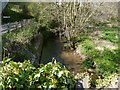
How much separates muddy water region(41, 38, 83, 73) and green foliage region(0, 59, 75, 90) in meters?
2.46

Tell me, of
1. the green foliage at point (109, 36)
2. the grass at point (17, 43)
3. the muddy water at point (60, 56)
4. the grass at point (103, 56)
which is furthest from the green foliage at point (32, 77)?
the green foliage at point (109, 36)

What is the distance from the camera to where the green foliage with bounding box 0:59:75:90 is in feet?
6.67

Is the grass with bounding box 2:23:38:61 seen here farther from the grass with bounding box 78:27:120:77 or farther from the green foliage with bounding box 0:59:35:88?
the green foliage with bounding box 0:59:35:88

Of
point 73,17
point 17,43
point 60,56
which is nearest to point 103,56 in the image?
point 60,56

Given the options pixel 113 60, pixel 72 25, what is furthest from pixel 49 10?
pixel 113 60

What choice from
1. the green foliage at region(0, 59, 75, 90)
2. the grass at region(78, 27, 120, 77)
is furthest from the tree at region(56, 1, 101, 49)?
the green foliage at region(0, 59, 75, 90)

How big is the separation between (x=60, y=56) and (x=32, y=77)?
356 cm

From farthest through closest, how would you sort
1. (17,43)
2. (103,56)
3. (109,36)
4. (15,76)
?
1. (109,36)
2. (103,56)
3. (17,43)
4. (15,76)

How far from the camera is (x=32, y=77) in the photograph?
210 centimetres

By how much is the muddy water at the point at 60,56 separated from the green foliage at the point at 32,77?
2460 mm

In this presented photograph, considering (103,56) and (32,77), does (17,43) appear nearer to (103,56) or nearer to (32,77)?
(103,56)

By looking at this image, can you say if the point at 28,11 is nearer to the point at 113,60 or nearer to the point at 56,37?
the point at 56,37

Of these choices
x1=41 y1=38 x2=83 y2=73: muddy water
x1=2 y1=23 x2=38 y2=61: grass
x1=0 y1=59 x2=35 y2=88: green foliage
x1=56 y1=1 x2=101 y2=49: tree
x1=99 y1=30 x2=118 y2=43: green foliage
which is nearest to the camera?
x1=0 y1=59 x2=35 y2=88: green foliage

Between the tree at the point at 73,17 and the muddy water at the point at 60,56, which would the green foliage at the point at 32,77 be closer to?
the muddy water at the point at 60,56
